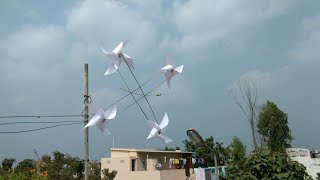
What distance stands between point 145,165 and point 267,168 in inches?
723

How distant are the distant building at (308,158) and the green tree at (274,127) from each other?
1.51 meters

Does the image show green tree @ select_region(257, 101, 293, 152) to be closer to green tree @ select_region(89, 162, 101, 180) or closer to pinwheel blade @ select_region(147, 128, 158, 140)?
Result: green tree @ select_region(89, 162, 101, 180)

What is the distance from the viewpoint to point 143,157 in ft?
88.4

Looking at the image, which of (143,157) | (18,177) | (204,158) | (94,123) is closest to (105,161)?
(143,157)

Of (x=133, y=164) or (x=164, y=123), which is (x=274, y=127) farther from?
(x=164, y=123)

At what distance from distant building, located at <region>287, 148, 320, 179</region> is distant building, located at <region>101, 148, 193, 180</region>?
24.4 ft

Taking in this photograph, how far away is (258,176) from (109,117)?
19.2ft

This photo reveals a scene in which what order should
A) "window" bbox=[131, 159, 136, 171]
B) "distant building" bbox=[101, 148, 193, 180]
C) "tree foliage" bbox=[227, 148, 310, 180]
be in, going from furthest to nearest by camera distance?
"window" bbox=[131, 159, 136, 171], "distant building" bbox=[101, 148, 193, 180], "tree foliage" bbox=[227, 148, 310, 180]

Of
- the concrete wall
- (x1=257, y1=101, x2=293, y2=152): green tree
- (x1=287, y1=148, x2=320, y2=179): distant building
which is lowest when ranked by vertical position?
the concrete wall

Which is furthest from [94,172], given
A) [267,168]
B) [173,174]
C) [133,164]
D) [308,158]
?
[308,158]

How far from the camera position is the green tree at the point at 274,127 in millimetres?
27781

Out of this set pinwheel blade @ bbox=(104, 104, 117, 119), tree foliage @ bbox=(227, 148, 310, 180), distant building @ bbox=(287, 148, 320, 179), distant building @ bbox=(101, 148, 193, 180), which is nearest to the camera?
pinwheel blade @ bbox=(104, 104, 117, 119)

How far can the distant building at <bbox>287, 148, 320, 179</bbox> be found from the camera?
2439 cm

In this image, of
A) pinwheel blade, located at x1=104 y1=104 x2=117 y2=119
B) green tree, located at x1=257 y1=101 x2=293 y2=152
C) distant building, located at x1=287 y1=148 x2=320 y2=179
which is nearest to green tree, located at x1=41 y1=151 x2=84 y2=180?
pinwheel blade, located at x1=104 y1=104 x2=117 y2=119
